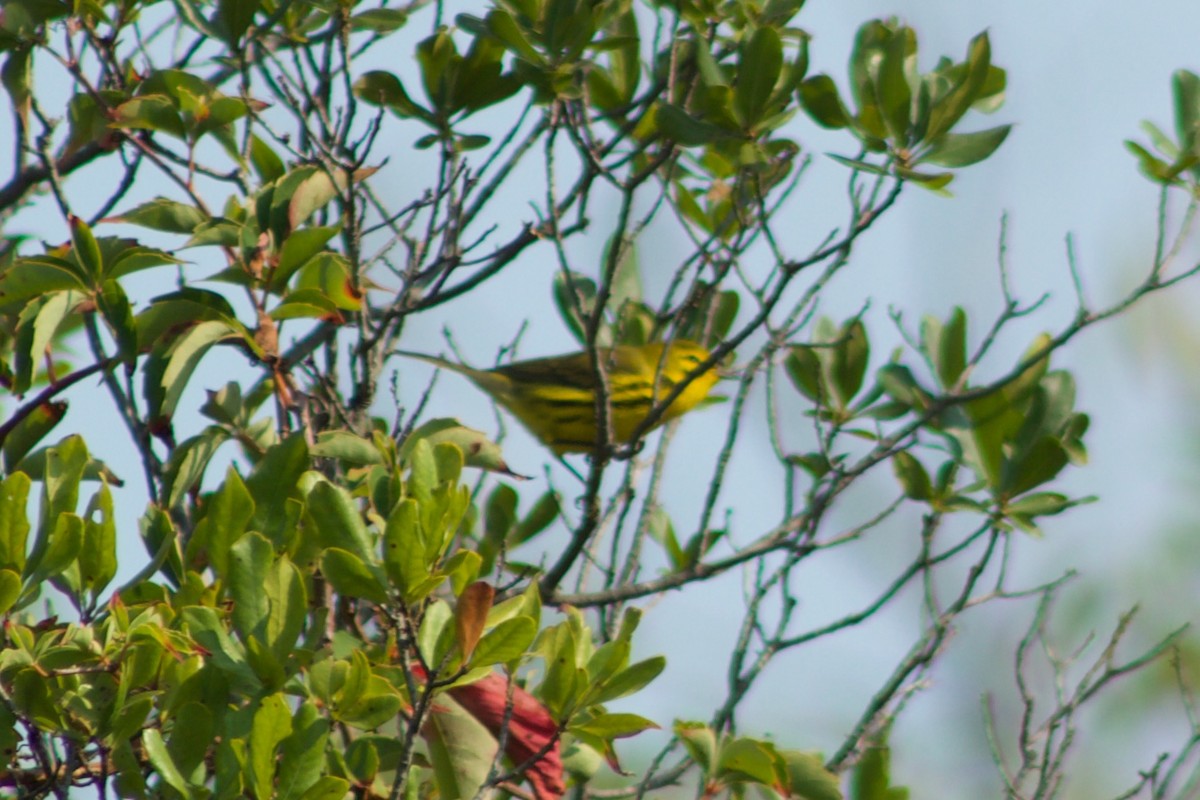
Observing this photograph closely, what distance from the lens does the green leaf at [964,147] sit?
8.07 ft

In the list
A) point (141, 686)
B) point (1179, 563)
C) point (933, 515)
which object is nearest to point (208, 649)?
point (141, 686)

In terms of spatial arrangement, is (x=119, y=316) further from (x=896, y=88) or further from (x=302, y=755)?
(x=896, y=88)

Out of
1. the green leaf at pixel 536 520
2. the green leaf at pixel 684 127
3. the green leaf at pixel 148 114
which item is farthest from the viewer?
the green leaf at pixel 536 520

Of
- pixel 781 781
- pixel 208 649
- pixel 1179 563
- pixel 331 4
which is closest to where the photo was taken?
pixel 208 649

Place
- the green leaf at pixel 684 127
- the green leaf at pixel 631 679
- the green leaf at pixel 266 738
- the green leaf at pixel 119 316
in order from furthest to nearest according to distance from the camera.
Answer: the green leaf at pixel 684 127 < the green leaf at pixel 119 316 < the green leaf at pixel 631 679 < the green leaf at pixel 266 738

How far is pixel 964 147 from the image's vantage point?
2.51 m

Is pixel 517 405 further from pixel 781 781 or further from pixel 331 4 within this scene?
pixel 781 781

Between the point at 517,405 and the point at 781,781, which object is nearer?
the point at 781,781

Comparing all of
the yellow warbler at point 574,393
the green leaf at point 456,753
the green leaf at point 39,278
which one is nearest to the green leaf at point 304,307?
the green leaf at point 39,278

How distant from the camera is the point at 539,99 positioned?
106 inches

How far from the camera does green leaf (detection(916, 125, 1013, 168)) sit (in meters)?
2.46

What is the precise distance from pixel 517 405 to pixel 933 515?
3142mm

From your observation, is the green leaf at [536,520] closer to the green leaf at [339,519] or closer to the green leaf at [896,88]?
the green leaf at [896,88]

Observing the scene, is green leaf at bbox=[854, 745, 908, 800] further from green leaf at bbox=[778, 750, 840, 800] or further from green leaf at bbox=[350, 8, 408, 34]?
green leaf at bbox=[350, 8, 408, 34]
